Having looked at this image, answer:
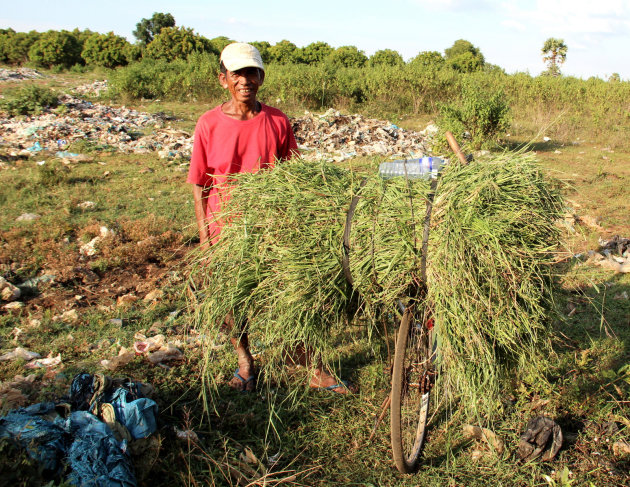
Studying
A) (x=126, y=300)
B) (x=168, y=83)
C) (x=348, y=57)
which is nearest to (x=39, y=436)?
(x=126, y=300)

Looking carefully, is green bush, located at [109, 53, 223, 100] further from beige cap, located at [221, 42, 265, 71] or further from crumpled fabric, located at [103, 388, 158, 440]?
crumpled fabric, located at [103, 388, 158, 440]

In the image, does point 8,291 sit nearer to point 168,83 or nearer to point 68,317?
point 68,317

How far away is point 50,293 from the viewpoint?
4.53m

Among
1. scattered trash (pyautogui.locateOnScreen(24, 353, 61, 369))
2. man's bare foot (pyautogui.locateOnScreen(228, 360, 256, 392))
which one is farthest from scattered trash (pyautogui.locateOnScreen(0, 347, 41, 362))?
man's bare foot (pyautogui.locateOnScreen(228, 360, 256, 392))

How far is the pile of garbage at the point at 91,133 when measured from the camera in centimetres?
976

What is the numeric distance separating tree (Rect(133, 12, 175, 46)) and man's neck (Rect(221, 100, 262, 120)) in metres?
46.0

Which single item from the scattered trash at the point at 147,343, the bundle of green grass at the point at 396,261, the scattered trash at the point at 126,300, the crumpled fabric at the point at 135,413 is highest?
the bundle of green grass at the point at 396,261

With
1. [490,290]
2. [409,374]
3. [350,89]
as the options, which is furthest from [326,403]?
[350,89]

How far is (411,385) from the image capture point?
2.60 metres

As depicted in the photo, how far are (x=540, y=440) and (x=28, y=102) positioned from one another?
44.8 feet

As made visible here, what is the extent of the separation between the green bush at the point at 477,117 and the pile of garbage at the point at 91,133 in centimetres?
574

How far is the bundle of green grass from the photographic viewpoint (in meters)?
2.00

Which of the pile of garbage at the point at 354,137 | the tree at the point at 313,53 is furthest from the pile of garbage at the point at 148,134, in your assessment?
the tree at the point at 313,53

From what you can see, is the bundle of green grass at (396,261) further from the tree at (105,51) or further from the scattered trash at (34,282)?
the tree at (105,51)
